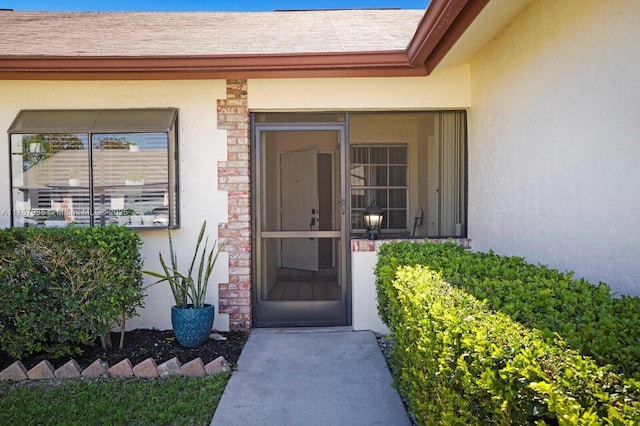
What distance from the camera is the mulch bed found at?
177 inches

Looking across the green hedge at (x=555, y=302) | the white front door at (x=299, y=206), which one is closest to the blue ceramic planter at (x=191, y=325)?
the white front door at (x=299, y=206)

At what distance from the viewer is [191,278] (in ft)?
16.6

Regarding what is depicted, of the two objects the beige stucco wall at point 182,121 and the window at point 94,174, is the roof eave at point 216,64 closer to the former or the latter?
the beige stucco wall at point 182,121

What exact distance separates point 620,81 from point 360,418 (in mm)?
2660

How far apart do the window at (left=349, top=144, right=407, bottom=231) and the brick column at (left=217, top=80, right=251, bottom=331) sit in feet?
6.52

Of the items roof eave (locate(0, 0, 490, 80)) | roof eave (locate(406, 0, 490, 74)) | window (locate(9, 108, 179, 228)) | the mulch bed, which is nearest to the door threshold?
the mulch bed

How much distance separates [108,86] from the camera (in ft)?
17.8

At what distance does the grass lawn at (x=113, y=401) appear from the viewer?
3385mm

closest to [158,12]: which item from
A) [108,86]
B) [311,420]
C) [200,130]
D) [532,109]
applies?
[108,86]

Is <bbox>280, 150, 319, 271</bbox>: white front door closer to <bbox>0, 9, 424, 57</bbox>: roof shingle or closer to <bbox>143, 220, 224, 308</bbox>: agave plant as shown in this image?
<bbox>143, 220, 224, 308</bbox>: agave plant

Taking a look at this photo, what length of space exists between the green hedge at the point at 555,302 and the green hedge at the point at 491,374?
0.38 feet

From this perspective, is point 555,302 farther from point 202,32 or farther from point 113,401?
point 202,32

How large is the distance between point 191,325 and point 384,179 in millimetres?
3594

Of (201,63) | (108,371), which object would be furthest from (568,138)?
(108,371)
